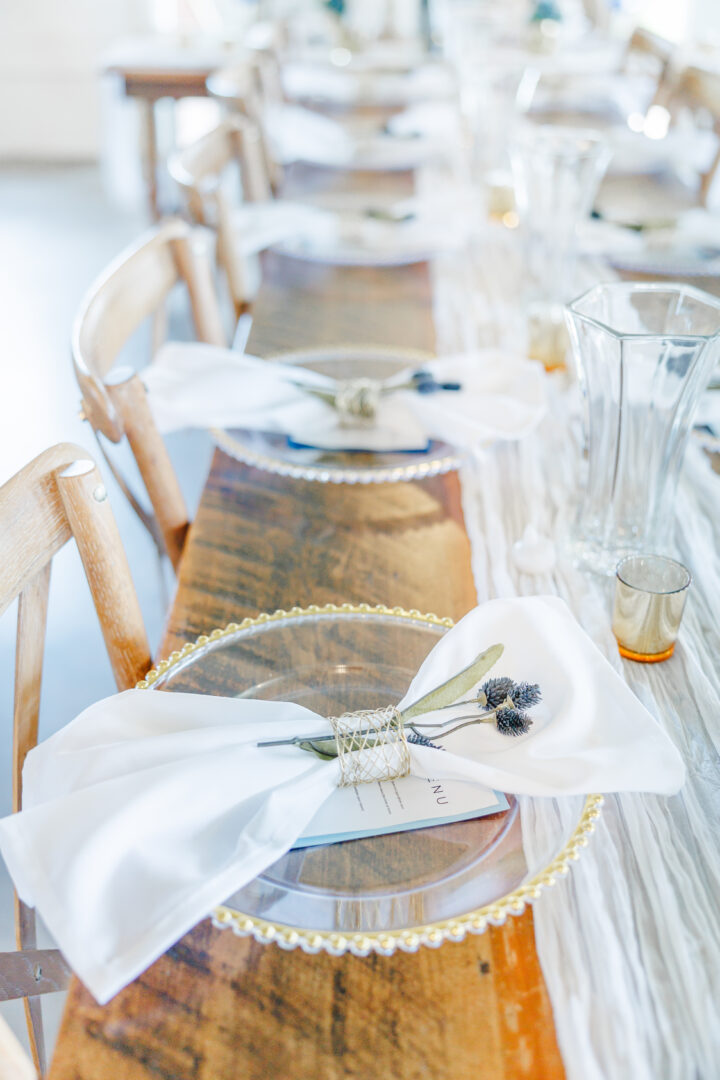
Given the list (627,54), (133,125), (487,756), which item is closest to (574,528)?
(487,756)

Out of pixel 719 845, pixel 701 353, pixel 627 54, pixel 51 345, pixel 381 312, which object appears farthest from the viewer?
pixel 627 54

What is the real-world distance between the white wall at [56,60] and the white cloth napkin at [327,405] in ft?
15.5

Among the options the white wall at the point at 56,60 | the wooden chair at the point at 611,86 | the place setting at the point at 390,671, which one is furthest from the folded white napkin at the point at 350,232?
the white wall at the point at 56,60

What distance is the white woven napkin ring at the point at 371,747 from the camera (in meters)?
0.58

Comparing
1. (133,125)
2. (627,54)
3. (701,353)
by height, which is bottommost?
(133,125)

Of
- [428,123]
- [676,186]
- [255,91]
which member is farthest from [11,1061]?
[255,91]

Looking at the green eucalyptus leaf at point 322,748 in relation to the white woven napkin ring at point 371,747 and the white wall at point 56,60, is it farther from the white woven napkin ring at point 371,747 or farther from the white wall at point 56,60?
the white wall at point 56,60

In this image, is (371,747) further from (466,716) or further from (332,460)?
(332,460)

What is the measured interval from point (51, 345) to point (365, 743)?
110 inches

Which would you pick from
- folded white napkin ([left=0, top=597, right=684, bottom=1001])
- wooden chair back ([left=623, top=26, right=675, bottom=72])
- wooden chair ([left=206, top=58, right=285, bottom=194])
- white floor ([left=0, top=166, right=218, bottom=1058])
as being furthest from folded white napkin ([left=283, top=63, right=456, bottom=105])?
folded white napkin ([left=0, top=597, right=684, bottom=1001])

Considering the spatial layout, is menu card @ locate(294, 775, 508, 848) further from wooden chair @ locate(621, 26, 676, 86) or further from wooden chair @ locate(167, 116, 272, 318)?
wooden chair @ locate(621, 26, 676, 86)

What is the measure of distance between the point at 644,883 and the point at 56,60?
18.3 feet

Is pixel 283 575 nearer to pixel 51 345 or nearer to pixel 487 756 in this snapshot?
pixel 487 756

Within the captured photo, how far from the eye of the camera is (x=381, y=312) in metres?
1.40
